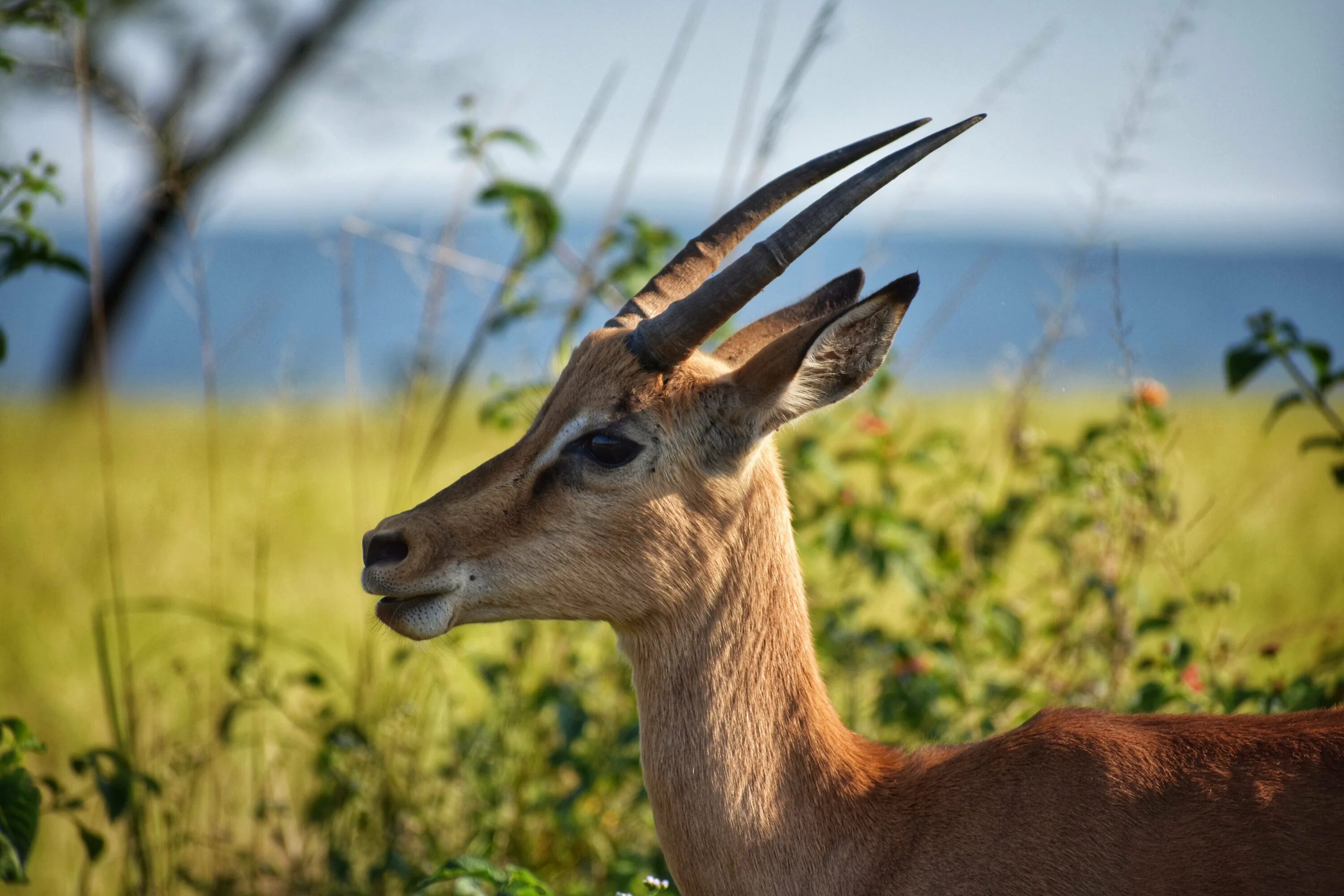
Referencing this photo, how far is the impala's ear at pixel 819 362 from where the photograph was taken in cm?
259

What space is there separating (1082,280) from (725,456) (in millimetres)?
2141

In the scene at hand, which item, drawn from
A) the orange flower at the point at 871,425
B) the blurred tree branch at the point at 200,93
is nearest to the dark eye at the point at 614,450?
the orange flower at the point at 871,425

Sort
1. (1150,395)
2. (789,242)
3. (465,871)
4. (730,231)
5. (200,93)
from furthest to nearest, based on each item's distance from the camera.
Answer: (200,93), (1150,395), (730,231), (789,242), (465,871)

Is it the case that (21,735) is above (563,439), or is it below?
below

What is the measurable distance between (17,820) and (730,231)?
7.82 ft

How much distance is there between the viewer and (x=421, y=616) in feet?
9.06

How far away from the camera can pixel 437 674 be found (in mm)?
4492

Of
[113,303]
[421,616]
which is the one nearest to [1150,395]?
[421,616]

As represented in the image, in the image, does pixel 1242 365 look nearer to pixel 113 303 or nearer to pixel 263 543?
pixel 263 543

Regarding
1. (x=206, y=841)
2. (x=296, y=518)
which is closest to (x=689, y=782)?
(x=206, y=841)

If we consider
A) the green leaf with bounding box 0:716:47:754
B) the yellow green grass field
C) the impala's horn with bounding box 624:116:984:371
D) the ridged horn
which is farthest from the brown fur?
the green leaf with bounding box 0:716:47:754

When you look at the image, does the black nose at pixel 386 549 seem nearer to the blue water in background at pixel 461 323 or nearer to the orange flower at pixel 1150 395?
the blue water in background at pixel 461 323

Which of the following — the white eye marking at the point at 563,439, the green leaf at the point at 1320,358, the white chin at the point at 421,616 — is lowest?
the white chin at the point at 421,616

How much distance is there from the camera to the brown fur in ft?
8.34
